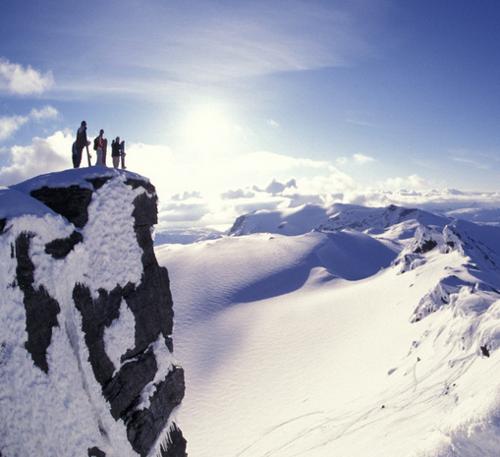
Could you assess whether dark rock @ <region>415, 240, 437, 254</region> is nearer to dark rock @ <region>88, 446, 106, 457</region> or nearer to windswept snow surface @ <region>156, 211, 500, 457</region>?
windswept snow surface @ <region>156, 211, 500, 457</region>

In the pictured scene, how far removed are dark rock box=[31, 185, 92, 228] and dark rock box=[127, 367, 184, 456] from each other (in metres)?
8.15

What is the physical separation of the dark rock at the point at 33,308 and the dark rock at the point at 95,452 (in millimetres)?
3364

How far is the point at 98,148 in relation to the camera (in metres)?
20.6

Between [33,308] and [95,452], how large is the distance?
18.1 feet

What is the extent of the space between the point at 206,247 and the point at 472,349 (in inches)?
3078

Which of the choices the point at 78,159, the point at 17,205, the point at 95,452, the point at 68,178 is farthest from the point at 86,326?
the point at 78,159

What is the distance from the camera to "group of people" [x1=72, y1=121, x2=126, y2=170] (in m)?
19.7

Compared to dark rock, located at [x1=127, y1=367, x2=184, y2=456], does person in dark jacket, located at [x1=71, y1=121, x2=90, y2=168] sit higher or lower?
higher

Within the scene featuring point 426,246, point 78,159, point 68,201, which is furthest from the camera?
point 426,246

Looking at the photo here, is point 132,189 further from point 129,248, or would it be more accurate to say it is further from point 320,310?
point 320,310

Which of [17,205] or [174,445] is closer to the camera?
[17,205]

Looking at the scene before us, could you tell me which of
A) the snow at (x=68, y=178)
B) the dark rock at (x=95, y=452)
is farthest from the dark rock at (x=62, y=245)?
the dark rock at (x=95, y=452)

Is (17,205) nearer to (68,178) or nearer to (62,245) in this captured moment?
(62,245)

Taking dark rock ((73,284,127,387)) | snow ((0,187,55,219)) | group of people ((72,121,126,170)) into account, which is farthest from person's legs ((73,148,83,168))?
dark rock ((73,284,127,387))
